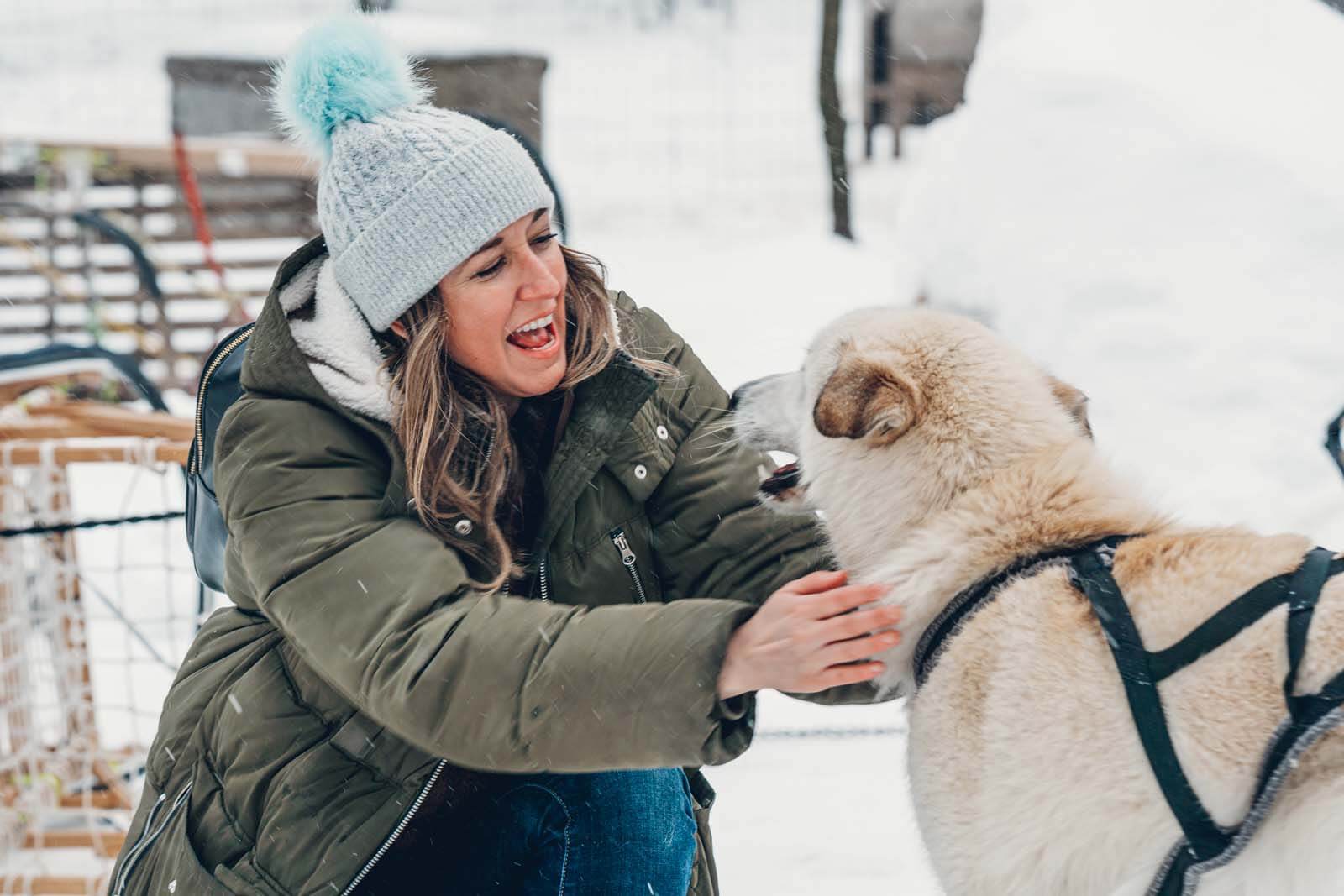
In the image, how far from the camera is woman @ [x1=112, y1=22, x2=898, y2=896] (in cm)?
163

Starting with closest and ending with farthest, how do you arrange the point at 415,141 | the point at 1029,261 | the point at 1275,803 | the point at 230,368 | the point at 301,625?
1. the point at 1275,803
2. the point at 301,625
3. the point at 415,141
4. the point at 230,368
5. the point at 1029,261

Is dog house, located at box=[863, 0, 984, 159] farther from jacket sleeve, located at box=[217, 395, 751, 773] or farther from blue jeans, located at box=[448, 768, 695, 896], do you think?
jacket sleeve, located at box=[217, 395, 751, 773]

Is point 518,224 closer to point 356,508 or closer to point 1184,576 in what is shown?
point 356,508

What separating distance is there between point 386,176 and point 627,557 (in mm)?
730

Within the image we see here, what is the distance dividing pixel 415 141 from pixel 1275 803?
1.55 meters

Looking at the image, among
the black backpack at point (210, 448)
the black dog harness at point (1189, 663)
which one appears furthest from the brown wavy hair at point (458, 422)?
the black dog harness at point (1189, 663)

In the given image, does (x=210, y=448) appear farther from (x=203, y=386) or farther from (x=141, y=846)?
(x=141, y=846)

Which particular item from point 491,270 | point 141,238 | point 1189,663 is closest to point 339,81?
point 491,270

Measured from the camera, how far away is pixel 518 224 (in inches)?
81.6

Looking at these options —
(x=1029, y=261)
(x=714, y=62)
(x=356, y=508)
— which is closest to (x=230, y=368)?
(x=356, y=508)

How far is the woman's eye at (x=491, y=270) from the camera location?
205 cm

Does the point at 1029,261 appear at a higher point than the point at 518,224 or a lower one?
lower

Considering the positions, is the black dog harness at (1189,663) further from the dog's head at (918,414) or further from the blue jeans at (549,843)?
the blue jeans at (549,843)

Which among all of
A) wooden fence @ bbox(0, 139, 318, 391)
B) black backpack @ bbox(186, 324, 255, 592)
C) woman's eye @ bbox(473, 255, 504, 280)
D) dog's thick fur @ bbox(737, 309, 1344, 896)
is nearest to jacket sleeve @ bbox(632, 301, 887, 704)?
dog's thick fur @ bbox(737, 309, 1344, 896)
